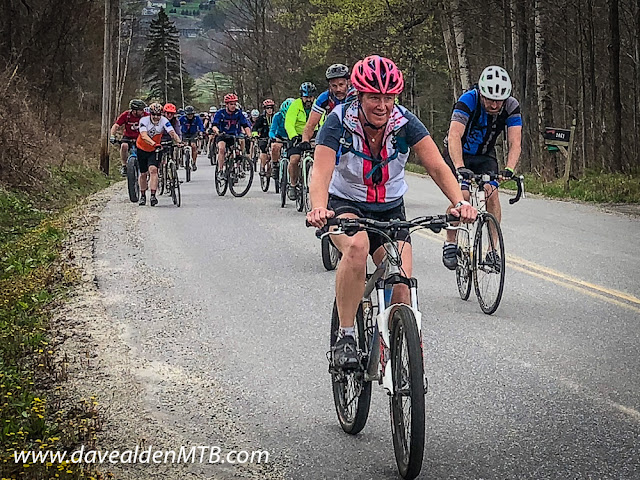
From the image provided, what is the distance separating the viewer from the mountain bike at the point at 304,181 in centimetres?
1433

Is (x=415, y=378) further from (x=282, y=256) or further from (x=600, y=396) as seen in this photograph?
(x=282, y=256)

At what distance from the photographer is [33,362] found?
671 cm

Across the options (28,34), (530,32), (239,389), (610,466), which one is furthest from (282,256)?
(28,34)

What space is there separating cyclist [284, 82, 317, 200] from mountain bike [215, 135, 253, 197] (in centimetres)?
417

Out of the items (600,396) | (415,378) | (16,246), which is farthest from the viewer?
(16,246)

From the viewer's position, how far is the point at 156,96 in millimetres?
107438

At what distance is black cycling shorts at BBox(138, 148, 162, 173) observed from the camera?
17.9m

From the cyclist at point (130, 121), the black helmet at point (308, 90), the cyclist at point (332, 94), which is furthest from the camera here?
the cyclist at point (130, 121)

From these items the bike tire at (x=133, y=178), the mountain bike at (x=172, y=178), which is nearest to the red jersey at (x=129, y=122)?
the bike tire at (x=133, y=178)

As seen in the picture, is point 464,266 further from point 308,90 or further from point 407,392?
point 308,90

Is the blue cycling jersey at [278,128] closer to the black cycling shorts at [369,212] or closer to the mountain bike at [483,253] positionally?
the mountain bike at [483,253]

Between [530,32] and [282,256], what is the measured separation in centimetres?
1735

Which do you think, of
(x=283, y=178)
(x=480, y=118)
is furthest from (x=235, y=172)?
(x=480, y=118)

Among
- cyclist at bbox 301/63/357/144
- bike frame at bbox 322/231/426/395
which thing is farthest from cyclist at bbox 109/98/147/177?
bike frame at bbox 322/231/426/395
